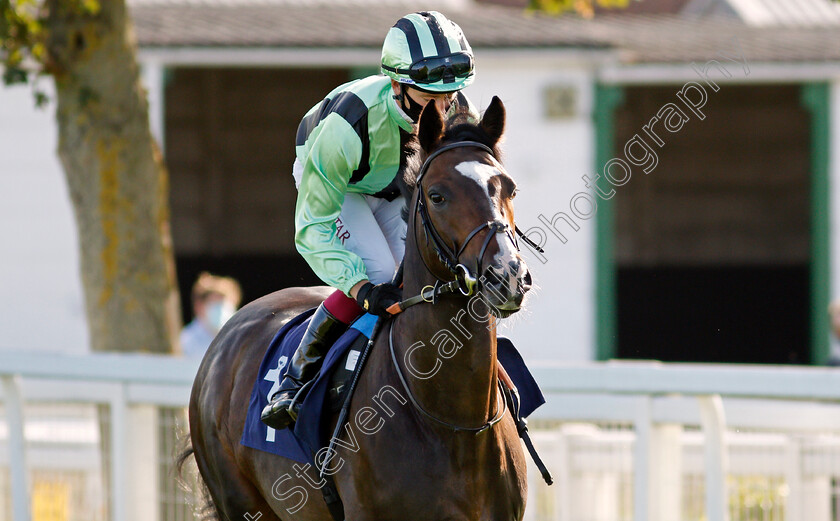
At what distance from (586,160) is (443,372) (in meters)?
8.69

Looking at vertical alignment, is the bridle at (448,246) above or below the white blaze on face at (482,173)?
below

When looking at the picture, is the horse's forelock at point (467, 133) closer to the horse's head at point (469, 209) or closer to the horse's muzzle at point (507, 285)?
the horse's head at point (469, 209)

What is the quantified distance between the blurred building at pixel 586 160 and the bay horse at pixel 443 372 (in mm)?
4557

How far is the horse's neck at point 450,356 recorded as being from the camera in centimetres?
332

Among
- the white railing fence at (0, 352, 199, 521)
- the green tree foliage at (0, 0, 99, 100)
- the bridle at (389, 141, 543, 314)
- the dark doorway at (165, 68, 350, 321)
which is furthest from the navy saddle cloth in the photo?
the dark doorway at (165, 68, 350, 321)

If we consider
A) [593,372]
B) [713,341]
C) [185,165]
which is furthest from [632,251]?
[593,372]

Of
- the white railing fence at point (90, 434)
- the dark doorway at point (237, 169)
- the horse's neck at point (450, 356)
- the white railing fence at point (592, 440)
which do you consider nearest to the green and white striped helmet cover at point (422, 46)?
the horse's neck at point (450, 356)

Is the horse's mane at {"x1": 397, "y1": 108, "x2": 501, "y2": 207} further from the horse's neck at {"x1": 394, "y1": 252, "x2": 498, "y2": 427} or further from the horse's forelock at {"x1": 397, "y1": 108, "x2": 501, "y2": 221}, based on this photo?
the horse's neck at {"x1": 394, "y1": 252, "x2": 498, "y2": 427}

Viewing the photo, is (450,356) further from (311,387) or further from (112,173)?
(112,173)

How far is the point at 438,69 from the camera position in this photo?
3.52m

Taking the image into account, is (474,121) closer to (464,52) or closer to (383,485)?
(464,52)

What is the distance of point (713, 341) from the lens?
54.1 feet

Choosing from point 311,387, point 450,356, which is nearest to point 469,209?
point 450,356

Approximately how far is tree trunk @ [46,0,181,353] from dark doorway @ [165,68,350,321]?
31.2ft
